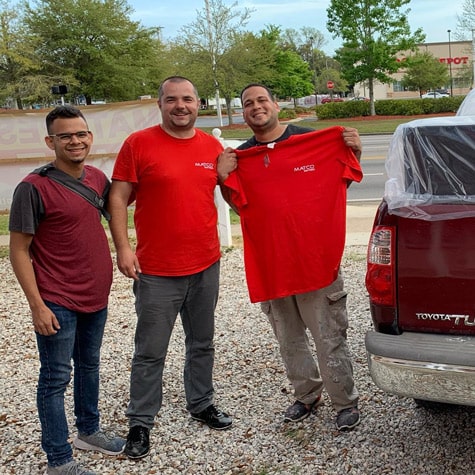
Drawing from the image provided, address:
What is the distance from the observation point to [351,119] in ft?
109

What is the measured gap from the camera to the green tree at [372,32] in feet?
111

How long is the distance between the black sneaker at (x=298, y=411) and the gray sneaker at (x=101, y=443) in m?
0.97

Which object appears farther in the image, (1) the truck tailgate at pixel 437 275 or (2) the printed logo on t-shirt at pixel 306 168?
(2) the printed logo on t-shirt at pixel 306 168

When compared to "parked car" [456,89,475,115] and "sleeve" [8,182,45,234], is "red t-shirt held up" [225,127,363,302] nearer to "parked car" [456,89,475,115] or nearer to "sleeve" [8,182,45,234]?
"sleeve" [8,182,45,234]

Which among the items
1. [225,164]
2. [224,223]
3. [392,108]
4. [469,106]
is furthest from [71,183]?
[392,108]

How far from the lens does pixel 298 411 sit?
3682mm

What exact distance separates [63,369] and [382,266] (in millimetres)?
1608

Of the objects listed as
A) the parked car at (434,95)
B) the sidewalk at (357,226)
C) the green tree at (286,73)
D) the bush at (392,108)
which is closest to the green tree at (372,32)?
the bush at (392,108)

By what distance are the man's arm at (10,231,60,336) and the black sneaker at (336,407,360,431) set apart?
1695 mm

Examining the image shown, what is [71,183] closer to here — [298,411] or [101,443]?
[101,443]

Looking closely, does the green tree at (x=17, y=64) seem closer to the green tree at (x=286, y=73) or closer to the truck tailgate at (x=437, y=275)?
the green tree at (x=286, y=73)

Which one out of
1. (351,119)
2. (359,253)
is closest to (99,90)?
(351,119)

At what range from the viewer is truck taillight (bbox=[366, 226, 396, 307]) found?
2.80 meters

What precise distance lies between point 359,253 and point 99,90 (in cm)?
2615
